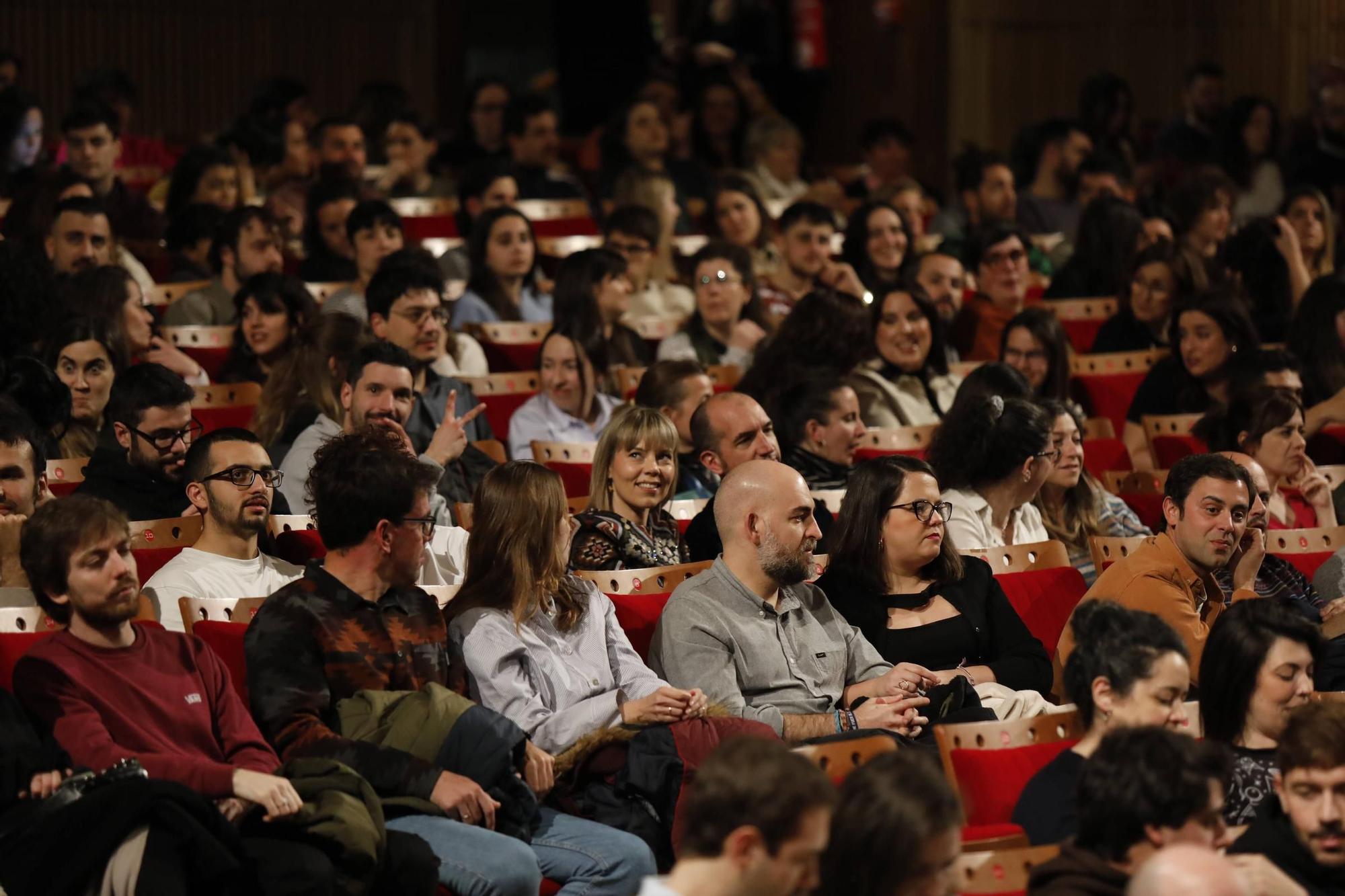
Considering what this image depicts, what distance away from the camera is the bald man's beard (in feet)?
12.3

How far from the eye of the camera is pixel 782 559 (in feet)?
12.3

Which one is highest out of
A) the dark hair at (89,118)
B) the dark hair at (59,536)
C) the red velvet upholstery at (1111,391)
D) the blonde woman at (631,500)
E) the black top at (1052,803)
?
the dark hair at (89,118)

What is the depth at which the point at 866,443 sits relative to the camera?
16.6ft

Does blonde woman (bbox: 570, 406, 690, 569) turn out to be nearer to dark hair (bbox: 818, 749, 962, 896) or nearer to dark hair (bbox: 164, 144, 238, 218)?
dark hair (bbox: 818, 749, 962, 896)

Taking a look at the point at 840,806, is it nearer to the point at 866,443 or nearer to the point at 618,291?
the point at 866,443

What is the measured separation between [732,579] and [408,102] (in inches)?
255

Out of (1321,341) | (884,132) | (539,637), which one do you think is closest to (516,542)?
(539,637)

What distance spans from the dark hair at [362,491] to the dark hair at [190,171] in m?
3.99

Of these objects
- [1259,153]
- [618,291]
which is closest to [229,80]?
[618,291]

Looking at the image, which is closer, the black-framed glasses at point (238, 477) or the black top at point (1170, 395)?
the black-framed glasses at point (238, 477)

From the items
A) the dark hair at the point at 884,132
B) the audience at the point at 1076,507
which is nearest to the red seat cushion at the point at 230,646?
the audience at the point at 1076,507

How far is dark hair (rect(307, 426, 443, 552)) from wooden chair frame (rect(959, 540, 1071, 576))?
1.37m

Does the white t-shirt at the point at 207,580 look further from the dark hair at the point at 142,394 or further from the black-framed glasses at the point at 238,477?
the dark hair at the point at 142,394

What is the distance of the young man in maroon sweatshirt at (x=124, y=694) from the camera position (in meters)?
2.92
